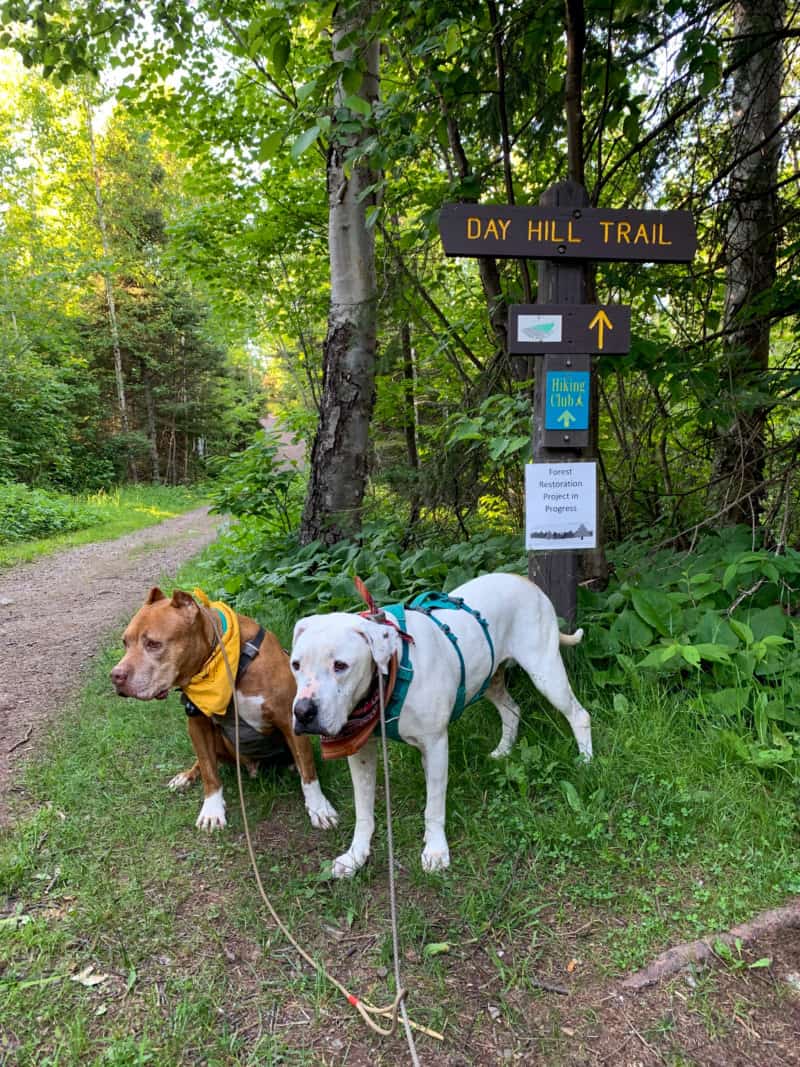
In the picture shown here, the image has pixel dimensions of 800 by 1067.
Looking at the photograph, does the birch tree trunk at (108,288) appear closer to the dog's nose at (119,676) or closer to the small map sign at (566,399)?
the small map sign at (566,399)

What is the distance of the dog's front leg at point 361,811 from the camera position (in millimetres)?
2586

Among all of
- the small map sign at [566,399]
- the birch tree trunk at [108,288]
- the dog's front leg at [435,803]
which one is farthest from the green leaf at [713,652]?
the birch tree trunk at [108,288]

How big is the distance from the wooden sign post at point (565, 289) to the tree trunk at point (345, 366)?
258 centimetres

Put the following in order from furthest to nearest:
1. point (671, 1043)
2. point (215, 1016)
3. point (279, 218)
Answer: point (279, 218)
point (215, 1016)
point (671, 1043)

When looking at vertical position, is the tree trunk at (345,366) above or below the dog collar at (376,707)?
above

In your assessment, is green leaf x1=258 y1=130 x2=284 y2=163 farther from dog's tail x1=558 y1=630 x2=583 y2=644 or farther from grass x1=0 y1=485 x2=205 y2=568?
grass x1=0 y1=485 x2=205 y2=568

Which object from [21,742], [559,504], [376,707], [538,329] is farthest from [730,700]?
[21,742]

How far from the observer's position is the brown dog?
2594 mm

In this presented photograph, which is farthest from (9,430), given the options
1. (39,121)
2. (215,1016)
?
(215,1016)

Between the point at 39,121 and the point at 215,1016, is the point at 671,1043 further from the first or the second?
the point at 39,121

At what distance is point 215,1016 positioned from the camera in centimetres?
196

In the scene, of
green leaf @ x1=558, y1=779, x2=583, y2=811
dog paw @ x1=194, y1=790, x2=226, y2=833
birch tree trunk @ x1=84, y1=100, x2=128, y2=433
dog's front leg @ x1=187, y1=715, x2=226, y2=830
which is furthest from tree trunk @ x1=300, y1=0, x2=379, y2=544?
birch tree trunk @ x1=84, y1=100, x2=128, y2=433

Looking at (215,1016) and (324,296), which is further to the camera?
(324,296)

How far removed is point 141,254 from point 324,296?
16.1 meters
